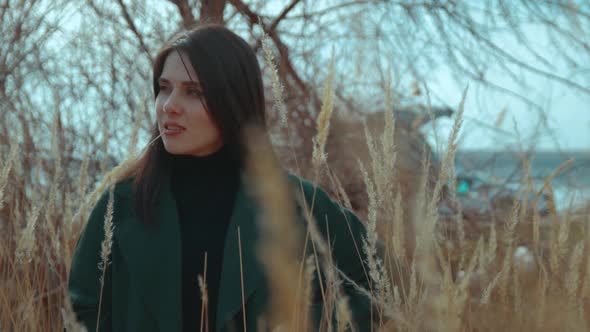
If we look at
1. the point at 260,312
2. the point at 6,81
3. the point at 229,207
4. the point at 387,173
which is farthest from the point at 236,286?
the point at 6,81

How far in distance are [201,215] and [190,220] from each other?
38 millimetres

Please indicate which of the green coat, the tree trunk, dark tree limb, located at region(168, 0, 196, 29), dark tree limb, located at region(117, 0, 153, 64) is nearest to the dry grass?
the green coat

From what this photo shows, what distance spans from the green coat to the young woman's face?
212 mm

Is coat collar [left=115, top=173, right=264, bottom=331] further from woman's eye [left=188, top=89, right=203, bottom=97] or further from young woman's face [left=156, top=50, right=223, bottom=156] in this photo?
woman's eye [left=188, top=89, right=203, bottom=97]

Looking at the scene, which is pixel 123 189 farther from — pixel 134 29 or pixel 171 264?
pixel 134 29

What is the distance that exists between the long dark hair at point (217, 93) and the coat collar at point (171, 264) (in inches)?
2.0

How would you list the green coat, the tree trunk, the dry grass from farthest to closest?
1. the tree trunk
2. the green coat
3. the dry grass

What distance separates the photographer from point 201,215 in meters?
1.73

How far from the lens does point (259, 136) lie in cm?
161

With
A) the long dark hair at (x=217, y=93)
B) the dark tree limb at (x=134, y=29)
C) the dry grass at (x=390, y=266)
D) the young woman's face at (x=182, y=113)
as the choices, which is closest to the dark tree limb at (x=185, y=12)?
the dark tree limb at (x=134, y=29)

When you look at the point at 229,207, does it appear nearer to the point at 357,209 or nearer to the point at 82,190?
the point at 82,190

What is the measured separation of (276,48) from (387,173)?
2.45 metres

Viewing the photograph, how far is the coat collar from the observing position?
153 centimetres

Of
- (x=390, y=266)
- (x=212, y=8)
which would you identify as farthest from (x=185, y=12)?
(x=390, y=266)
